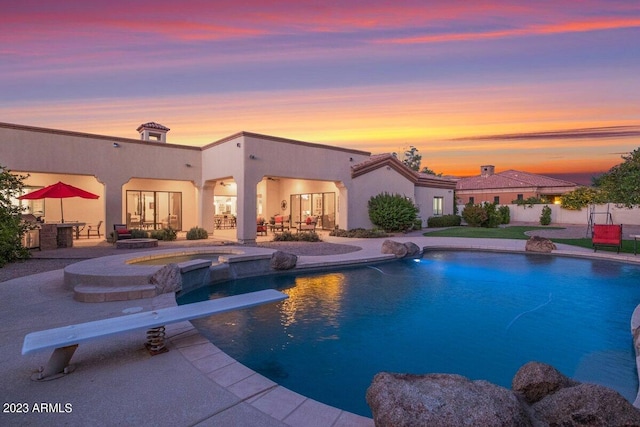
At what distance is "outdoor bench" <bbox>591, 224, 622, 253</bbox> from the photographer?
547 inches

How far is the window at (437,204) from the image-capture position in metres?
28.7

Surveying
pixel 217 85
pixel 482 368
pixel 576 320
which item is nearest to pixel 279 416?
pixel 482 368

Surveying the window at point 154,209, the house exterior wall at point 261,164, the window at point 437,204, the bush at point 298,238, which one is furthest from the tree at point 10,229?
the window at point 437,204

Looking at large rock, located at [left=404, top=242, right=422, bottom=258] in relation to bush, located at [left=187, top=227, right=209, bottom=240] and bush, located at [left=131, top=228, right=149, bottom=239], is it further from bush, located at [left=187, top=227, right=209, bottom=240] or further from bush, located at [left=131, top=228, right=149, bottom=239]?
bush, located at [left=131, top=228, right=149, bottom=239]

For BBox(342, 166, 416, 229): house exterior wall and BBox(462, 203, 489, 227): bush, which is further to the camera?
BBox(462, 203, 489, 227): bush

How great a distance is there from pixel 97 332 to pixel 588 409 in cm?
461

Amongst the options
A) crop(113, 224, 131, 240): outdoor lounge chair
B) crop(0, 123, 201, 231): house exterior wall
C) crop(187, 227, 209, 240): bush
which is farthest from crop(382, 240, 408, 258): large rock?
crop(0, 123, 201, 231): house exterior wall

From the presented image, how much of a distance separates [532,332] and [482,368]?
2.18 meters

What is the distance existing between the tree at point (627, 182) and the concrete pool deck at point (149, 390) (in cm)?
1627

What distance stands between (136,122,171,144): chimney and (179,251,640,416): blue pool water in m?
15.7

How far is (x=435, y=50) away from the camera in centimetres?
1529

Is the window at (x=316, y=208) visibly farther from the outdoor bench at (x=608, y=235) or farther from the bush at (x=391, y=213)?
the outdoor bench at (x=608, y=235)

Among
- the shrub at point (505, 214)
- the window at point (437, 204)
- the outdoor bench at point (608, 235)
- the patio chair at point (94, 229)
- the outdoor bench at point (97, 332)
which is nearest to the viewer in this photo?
the outdoor bench at point (97, 332)

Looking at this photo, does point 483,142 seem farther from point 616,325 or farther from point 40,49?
point 40,49
